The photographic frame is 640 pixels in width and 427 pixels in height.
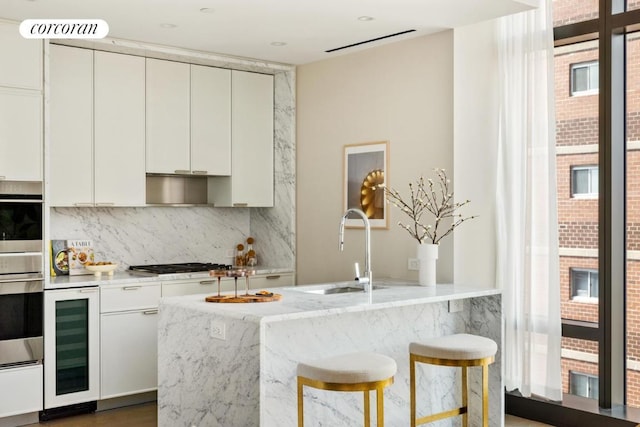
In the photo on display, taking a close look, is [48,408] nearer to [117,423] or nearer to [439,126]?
[117,423]

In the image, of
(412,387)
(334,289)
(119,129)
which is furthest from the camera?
(119,129)

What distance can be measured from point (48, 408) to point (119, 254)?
1.41m

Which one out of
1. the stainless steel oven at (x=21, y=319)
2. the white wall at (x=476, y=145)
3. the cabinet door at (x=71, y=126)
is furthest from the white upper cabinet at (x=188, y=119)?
the white wall at (x=476, y=145)

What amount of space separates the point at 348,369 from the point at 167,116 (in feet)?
10.1

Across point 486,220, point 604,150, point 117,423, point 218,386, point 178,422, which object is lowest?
point 117,423

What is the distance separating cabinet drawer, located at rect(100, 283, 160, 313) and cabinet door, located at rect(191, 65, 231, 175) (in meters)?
1.10

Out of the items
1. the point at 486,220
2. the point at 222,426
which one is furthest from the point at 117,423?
the point at 486,220

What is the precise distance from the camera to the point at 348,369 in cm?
331

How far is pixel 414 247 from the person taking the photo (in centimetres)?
518

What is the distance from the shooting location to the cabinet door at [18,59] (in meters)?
4.63

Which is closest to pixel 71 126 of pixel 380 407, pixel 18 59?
pixel 18 59

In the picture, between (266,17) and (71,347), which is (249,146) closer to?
(266,17)

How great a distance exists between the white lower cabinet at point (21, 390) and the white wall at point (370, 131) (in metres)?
2.29

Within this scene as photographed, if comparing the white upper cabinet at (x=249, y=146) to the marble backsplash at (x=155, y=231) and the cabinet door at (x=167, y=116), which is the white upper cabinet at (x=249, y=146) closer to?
the marble backsplash at (x=155, y=231)
